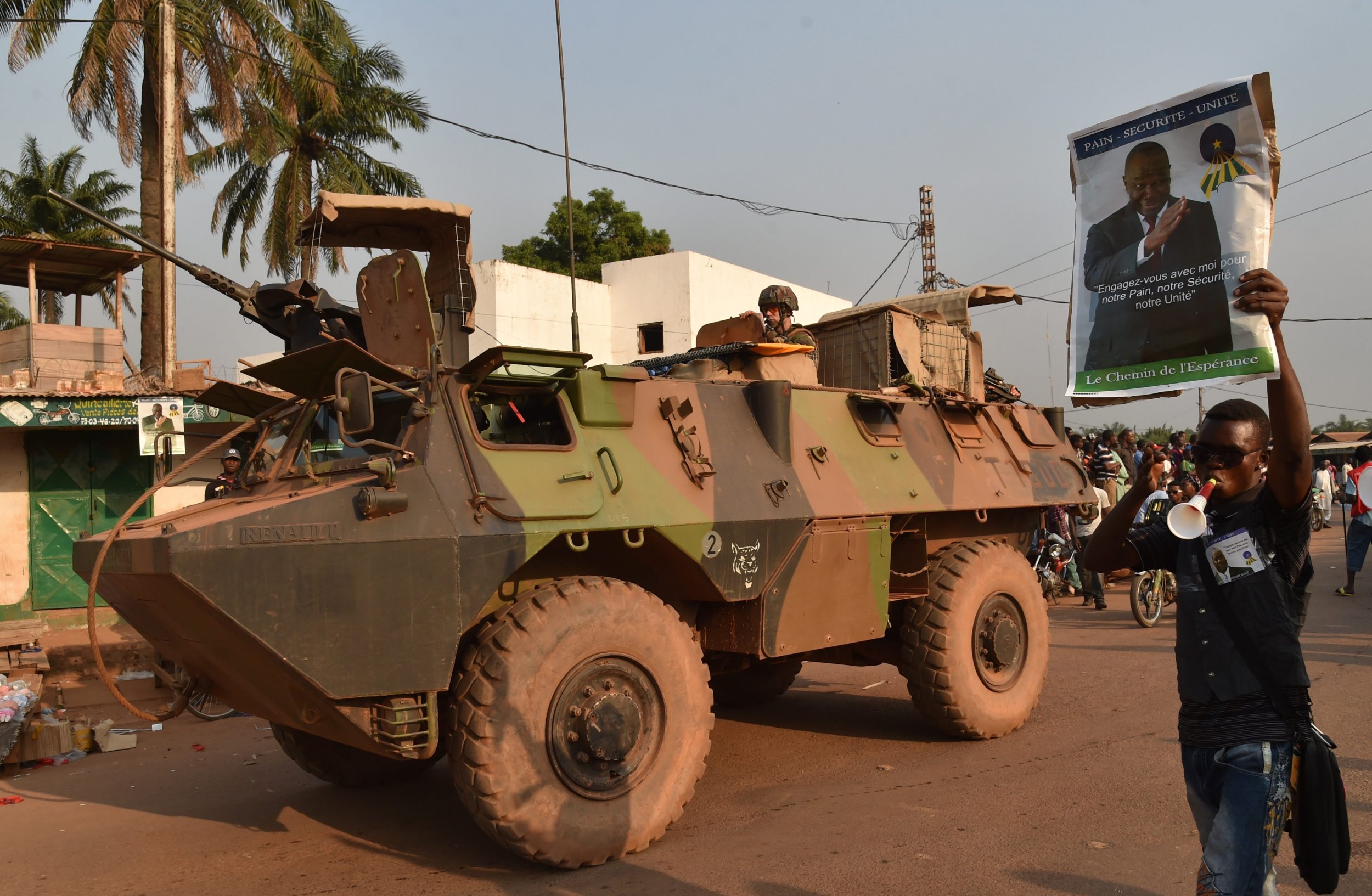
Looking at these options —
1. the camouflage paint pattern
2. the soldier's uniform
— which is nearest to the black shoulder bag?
the camouflage paint pattern

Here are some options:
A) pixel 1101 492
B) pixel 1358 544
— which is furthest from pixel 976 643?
pixel 1358 544

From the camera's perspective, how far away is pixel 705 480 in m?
5.20

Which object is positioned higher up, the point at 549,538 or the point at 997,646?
the point at 549,538

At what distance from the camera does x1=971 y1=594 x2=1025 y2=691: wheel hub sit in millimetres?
6414

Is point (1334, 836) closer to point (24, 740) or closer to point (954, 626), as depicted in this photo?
point (954, 626)

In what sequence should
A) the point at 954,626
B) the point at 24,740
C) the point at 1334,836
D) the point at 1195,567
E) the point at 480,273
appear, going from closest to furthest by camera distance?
1. the point at 1334,836
2. the point at 1195,567
3. the point at 954,626
4. the point at 24,740
5. the point at 480,273

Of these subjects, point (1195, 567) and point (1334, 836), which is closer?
point (1334, 836)

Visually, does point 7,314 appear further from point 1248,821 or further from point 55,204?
point 1248,821

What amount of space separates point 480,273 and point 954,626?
17.4 m

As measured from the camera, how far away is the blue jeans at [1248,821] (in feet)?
8.13

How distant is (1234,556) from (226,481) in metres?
5.14

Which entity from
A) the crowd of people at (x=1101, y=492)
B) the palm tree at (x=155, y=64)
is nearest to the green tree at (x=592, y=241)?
the palm tree at (x=155, y=64)

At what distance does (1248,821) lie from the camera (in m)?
2.49

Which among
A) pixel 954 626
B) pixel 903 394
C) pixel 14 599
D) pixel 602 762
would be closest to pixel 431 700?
pixel 602 762
